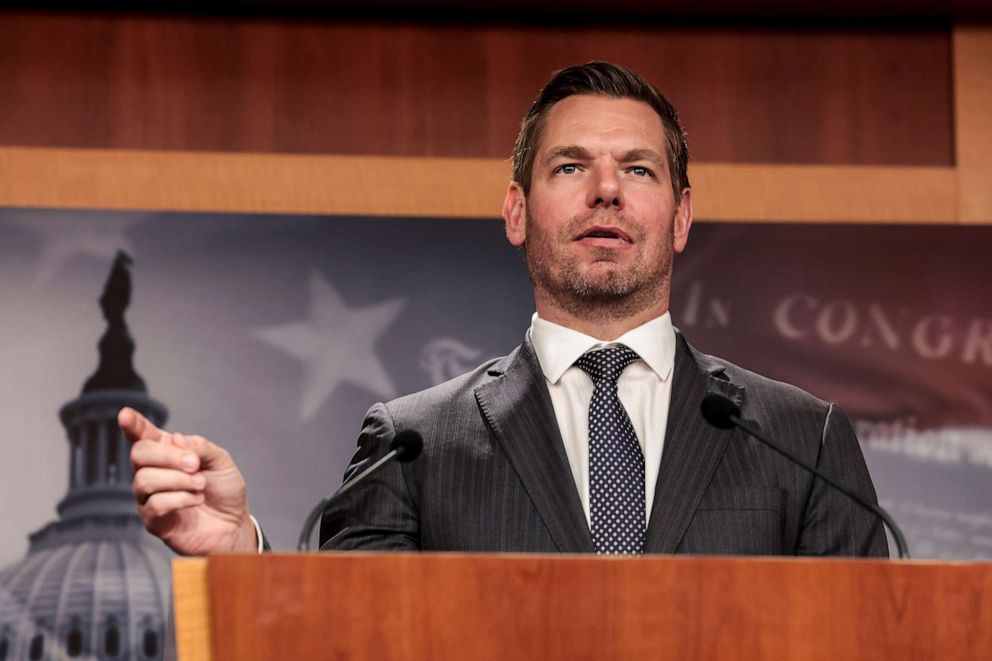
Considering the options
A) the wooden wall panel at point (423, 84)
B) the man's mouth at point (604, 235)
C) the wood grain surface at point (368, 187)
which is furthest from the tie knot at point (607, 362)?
the wooden wall panel at point (423, 84)

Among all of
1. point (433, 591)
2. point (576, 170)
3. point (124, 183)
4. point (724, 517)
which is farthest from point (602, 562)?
point (124, 183)

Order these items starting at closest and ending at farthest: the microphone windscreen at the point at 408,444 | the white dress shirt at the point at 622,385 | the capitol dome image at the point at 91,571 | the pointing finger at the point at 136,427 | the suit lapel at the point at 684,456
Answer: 1. the pointing finger at the point at 136,427
2. the microphone windscreen at the point at 408,444
3. the suit lapel at the point at 684,456
4. the white dress shirt at the point at 622,385
5. the capitol dome image at the point at 91,571

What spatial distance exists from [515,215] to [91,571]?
4.64ft

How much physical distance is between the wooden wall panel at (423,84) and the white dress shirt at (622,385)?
4.87 feet

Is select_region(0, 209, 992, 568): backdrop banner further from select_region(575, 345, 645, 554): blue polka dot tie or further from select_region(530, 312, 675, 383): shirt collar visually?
select_region(575, 345, 645, 554): blue polka dot tie

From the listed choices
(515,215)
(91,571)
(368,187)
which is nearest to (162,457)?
(515,215)

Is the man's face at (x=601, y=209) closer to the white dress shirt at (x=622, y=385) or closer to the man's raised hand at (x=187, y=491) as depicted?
the white dress shirt at (x=622, y=385)

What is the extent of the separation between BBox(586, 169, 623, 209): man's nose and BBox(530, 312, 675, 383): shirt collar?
19 centimetres

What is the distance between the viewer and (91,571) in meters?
3.02

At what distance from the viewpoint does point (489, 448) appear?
193 centimetres

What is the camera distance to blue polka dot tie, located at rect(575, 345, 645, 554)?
1819 millimetres

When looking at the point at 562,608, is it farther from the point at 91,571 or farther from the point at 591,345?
the point at 91,571

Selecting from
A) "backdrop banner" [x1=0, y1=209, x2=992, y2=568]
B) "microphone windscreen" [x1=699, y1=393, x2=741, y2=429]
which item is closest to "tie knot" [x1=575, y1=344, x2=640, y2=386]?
"microphone windscreen" [x1=699, y1=393, x2=741, y2=429]

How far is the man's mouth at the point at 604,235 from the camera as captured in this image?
2055mm
